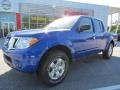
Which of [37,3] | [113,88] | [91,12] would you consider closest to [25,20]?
[37,3]

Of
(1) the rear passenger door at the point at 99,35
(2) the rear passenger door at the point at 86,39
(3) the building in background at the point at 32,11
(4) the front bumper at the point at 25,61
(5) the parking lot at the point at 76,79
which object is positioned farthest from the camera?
(3) the building in background at the point at 32,11

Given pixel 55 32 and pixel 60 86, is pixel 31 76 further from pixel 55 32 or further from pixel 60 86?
pixel 55 32

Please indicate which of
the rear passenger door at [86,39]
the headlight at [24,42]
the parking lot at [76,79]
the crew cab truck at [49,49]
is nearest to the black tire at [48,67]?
the crew cab truck at [49,49]

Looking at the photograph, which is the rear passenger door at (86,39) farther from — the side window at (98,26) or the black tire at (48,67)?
the black tire at (48,67)

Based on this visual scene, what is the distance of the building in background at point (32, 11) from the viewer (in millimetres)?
25750

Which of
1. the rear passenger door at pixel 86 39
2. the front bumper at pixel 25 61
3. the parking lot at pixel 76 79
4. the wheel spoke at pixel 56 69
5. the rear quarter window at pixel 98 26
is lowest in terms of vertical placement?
the parking lot at pixel 76 79

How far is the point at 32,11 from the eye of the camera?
2806 centimetres

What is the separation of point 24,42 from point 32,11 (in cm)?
2463

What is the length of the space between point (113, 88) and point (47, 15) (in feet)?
84.8

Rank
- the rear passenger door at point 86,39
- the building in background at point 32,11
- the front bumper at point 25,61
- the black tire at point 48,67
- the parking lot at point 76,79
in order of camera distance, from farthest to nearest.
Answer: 1. the building in background at point 32,11
2. the rear passenger door at point 86,39
3. the parking lot at point 76,79
4. the black tire at point 48,67
5. the front bumper at point 25,61

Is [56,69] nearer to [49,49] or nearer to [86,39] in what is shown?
[49,49]

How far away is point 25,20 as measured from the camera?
2758cm

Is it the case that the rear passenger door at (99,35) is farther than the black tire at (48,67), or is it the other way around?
the rear passenger door at (99,35)

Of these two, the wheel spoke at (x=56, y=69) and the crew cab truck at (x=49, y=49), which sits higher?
the crew cab truck at (x=49, y=49)
